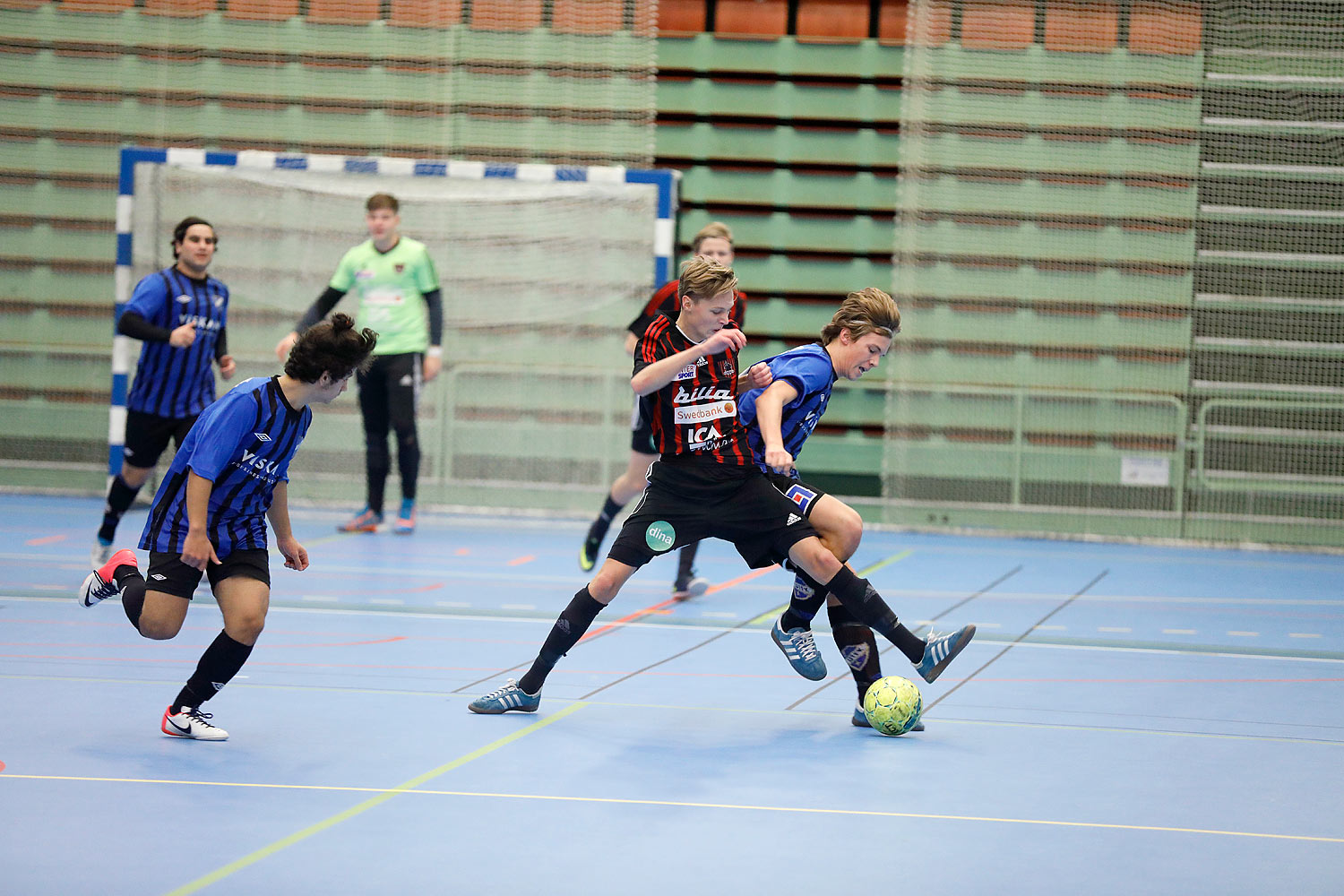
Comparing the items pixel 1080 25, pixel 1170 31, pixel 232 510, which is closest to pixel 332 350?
pixel 232 510

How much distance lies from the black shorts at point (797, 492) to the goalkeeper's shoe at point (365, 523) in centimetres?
533

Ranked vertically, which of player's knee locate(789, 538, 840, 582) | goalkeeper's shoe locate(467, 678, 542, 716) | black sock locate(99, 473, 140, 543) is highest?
player's knee locate(789, 538, 840, 582)

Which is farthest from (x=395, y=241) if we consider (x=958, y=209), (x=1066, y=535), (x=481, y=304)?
(x=1066, y=535)

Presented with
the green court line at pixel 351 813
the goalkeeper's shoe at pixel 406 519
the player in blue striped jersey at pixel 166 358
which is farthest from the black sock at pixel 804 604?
the goalkeeper's shoe at pixel 406 519

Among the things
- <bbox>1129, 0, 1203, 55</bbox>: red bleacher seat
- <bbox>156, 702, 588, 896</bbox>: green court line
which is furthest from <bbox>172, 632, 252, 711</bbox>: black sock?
<bbox>1129, 0, 1203, 55</bbox>: red bleacher seat

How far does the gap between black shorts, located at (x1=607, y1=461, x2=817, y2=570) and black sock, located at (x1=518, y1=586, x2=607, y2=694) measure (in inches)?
6.7

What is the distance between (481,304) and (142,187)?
103 inches

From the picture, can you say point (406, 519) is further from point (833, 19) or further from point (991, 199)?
point (833, 19)

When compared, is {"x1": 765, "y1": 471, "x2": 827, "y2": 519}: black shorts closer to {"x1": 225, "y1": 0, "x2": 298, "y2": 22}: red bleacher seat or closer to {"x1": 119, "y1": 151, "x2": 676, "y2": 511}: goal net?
{"x1": 119, "y1": 151, "x2": 676, "y2": 511}: goal net

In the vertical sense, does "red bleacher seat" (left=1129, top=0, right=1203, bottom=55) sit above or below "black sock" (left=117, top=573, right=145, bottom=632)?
above

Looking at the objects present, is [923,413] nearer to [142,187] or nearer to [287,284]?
[287,284]

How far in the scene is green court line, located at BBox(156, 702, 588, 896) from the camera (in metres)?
2.82

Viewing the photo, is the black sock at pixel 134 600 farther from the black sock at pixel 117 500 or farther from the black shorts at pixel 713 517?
the black sock at pixel 117 500

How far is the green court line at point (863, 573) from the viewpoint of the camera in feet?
21.4
